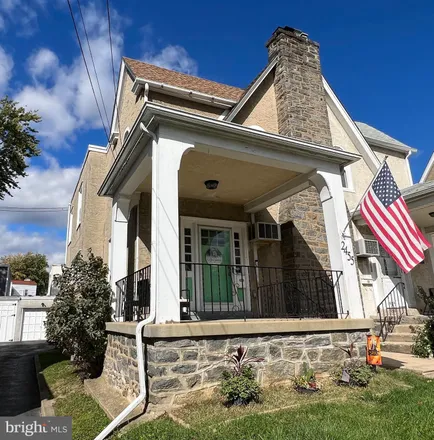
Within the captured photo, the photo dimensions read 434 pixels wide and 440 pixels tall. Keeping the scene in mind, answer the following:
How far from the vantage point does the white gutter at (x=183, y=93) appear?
9.05 m

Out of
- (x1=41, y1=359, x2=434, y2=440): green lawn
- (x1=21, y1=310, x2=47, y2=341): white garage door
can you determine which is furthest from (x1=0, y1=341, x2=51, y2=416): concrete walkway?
(x1=21, y1=310, x2=47, y2=341): white garage door

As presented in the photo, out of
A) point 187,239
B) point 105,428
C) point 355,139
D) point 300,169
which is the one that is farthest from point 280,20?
point 105,428

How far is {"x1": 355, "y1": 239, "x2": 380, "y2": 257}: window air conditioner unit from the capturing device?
9.07 meters

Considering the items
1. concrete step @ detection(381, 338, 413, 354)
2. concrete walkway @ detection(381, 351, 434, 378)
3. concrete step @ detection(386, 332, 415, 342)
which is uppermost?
concrete step @ detection(386, 332, 415, 342)

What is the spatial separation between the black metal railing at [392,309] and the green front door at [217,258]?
3.89 metres

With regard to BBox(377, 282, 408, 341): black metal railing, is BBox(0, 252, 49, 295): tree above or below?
above

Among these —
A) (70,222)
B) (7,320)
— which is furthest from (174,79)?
(7,320)

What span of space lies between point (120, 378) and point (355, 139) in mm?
10019

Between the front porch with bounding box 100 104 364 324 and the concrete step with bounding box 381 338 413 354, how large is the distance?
58.7 inches

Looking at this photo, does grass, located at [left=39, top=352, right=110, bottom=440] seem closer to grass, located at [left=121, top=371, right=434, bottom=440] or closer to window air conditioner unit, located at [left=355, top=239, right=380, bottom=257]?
grass, located at [left=121, top=371, right=434, bottom=440]

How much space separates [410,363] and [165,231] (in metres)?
4.95

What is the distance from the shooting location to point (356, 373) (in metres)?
4.85

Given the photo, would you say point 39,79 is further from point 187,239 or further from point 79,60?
point 187,239

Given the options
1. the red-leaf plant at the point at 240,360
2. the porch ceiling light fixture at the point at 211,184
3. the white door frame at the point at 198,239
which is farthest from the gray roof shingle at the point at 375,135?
the red-leaf plant at the point at 240,360
